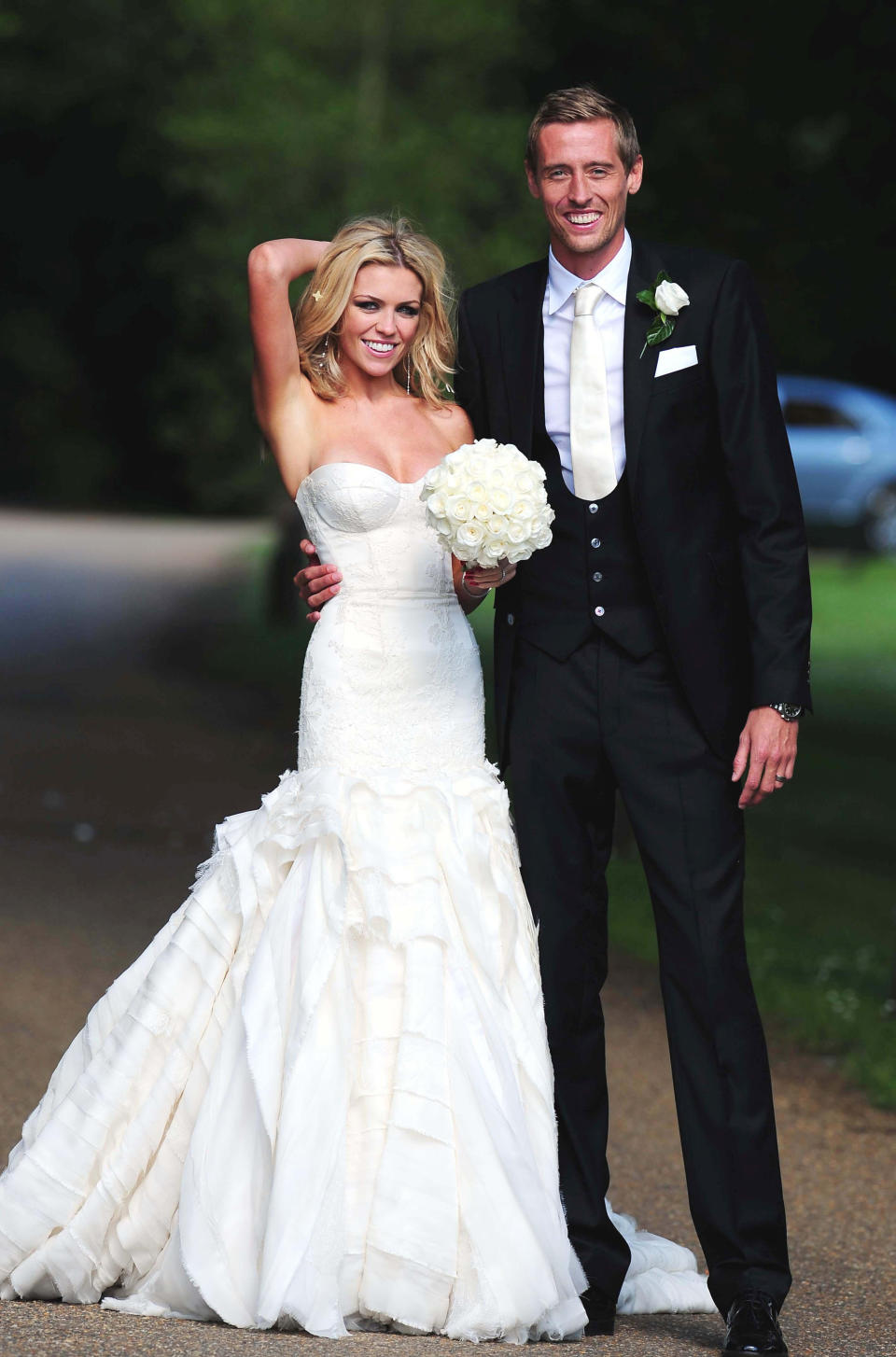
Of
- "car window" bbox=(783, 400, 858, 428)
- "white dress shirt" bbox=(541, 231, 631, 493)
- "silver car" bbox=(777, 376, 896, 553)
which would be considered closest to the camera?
"white dress shirt" bbox=(541, 231, 631, 493)

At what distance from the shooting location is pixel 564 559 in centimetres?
436

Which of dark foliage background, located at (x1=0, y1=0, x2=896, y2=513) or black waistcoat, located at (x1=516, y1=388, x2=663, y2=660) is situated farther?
Result: dark foliage background, located at (x1=0, y1=0, x2=896, y2=513)

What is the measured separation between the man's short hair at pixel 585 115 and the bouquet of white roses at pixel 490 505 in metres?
0.70

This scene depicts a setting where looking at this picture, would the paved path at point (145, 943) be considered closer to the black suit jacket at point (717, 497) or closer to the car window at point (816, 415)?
the black suit jacket at point (717, 497)

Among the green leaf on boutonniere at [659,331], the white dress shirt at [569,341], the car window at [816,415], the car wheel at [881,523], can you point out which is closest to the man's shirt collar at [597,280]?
the white dress shirt at [569,341]

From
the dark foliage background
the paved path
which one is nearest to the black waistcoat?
the paved path

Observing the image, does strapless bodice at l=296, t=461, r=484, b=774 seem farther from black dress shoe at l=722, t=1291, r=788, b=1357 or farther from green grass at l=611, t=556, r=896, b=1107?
green grass at l=611, t=556, r=896, b=1107

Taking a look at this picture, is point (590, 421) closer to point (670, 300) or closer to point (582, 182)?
point (670, 300)

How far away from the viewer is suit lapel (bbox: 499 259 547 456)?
4.38 m

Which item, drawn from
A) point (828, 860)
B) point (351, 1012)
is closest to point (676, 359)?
point (351, 1012)

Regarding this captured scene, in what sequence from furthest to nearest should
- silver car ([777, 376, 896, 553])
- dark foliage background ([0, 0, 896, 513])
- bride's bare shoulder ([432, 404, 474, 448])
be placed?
dark foliage background ([0, 0, 896, 513])
silver car ([777, 376, 896, 553])
bride's bare shoulder ([432, 404, 474, 448])

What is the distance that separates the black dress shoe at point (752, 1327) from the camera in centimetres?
406

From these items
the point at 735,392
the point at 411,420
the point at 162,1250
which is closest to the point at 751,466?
the point at 735,392

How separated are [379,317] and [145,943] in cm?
391
